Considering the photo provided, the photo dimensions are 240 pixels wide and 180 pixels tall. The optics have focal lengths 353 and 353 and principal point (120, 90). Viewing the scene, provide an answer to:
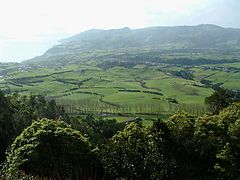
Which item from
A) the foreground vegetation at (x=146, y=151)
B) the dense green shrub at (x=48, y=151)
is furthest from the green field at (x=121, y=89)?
the dense green shrub at (x=48, y=151)

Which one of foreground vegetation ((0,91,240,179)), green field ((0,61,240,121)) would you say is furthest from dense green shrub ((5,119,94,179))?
green field ((0,61,240,121))

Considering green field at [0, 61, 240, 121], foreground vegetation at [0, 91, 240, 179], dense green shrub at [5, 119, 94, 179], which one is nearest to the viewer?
dense green shrub at [5, 119, 94, 179]

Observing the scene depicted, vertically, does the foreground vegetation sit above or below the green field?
above

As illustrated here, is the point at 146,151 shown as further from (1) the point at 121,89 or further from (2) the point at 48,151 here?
(1) the point at 121,89

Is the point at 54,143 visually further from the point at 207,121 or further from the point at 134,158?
the point at 207,121

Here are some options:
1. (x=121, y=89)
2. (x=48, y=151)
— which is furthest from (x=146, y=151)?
(x=121, y=89)

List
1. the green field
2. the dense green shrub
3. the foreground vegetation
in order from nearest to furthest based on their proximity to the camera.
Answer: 1. the dense green shrub
2. the foreground vegetation
3. the green field

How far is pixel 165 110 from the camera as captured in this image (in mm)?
92188

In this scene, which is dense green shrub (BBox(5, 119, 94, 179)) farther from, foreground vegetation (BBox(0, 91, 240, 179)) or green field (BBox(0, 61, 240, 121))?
green field (BBox(0, 61, 240, 121))

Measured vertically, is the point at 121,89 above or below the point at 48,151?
below

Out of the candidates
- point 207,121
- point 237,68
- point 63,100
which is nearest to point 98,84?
point 63,100

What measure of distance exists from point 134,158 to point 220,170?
573 cm

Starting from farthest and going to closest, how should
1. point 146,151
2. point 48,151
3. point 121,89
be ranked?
point 121,89 < point 146,151 < point 48,151

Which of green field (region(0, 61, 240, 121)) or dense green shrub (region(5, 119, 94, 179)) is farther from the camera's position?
green field (region(0, 61, 240, 121))
